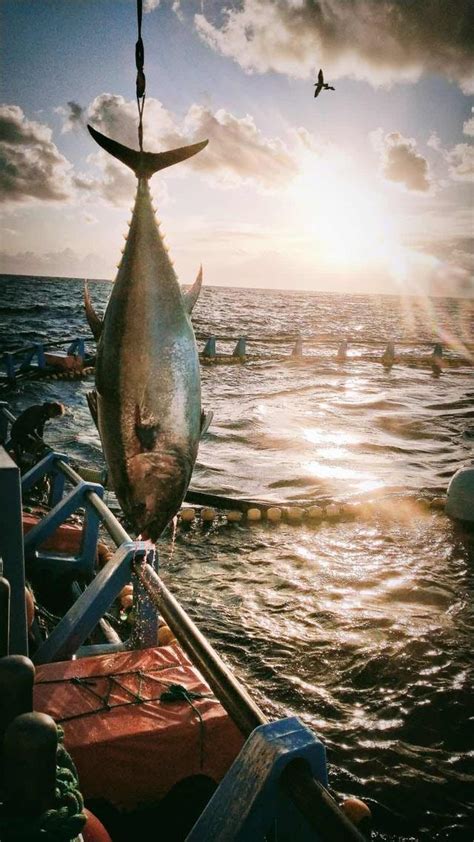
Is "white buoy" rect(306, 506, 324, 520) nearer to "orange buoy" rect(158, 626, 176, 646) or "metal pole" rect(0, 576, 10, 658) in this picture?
"orange buoy" rect(158, 626, 176, 646)

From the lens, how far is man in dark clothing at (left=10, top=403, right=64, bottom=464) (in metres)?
9.35

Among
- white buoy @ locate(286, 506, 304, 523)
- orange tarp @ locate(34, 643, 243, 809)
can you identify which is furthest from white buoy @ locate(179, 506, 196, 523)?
orange tarp @ locate(34, 643, 243, 809)

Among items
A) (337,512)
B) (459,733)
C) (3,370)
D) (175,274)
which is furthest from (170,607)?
(3,370)

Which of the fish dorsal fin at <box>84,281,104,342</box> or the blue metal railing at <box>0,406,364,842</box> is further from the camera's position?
the fish dorsal fin at <box>84,281,104,342</box>

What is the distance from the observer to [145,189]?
2.38 m

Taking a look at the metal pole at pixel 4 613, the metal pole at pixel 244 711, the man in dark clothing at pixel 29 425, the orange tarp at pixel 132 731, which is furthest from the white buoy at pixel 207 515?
the metal pole at pixel 4 613

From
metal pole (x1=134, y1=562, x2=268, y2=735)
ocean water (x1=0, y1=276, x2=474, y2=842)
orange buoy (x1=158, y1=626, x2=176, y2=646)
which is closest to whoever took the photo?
metal pole (x1=134, y1=562, x2=268, y2=735)

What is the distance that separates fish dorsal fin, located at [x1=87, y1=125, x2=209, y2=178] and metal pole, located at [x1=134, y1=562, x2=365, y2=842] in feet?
6.94

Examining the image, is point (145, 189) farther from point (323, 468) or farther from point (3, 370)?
point (3, 370)

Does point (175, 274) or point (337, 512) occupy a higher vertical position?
point (175, 274)

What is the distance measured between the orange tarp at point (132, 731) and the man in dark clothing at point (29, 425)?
6543 millimetres

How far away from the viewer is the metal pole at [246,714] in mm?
1237

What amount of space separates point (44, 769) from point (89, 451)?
1309 centimetres

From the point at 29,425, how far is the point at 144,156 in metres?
7.97
